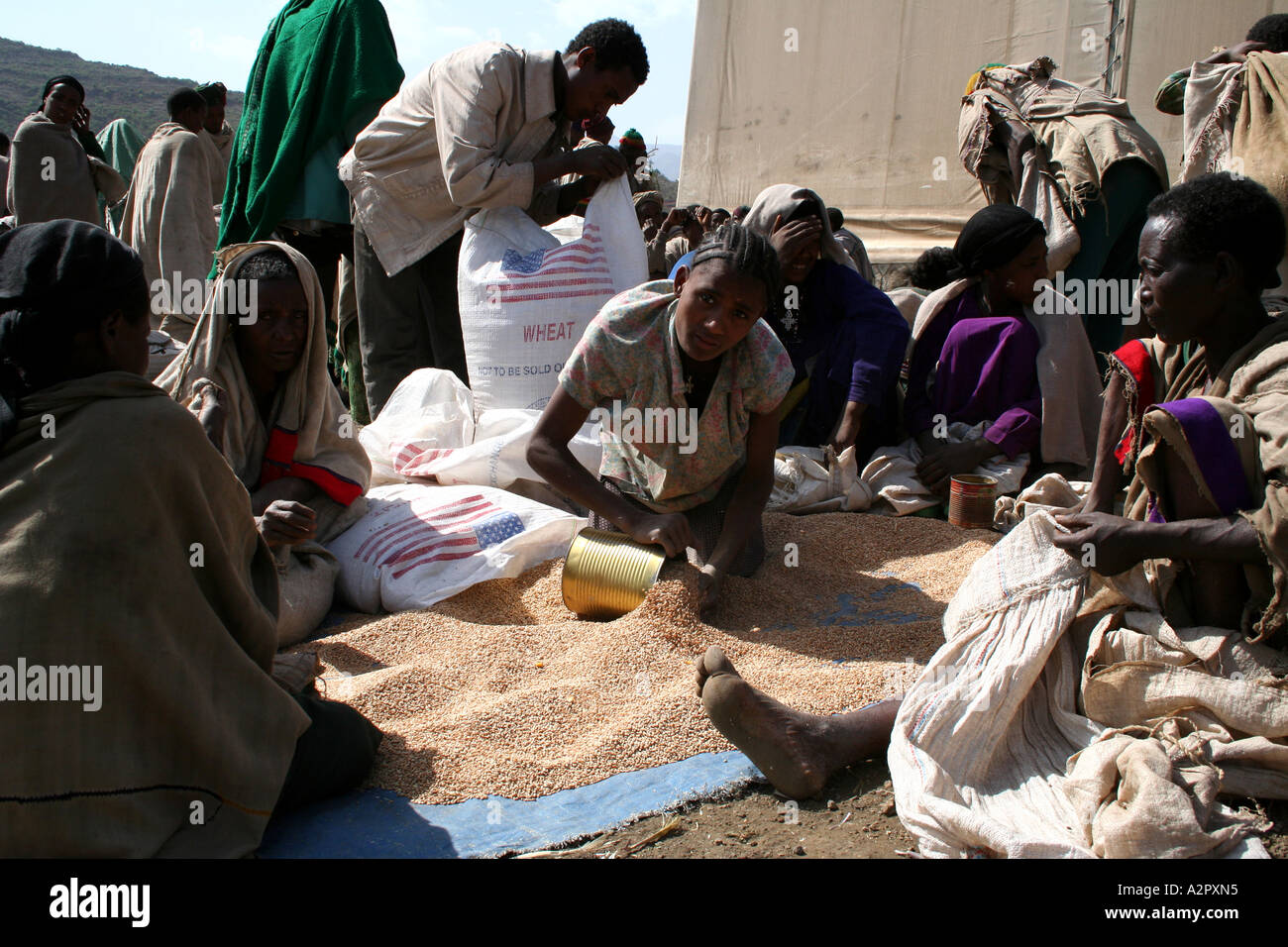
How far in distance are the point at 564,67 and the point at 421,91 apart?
0.65 meters

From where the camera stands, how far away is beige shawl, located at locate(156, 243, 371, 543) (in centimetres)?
317

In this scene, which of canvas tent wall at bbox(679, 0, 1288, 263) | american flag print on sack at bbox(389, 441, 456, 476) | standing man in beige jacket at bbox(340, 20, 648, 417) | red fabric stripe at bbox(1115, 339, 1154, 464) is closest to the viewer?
red fabric stripe at bbox(1115, 339, 1154, 464)

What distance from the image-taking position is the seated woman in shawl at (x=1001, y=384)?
425cm

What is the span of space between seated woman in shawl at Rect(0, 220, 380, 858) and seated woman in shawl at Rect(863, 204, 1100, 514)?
9.86ft

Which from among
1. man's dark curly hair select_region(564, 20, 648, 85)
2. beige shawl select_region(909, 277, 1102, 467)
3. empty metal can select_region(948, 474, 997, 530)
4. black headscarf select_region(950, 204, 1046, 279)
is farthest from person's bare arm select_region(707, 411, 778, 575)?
man's dark curly hair select_region(564, 20, 648, 85)

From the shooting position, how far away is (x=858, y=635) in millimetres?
2898

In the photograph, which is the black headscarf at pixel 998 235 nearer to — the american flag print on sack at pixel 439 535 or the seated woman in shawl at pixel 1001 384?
the seated woman in shawl at pixel 1001 384

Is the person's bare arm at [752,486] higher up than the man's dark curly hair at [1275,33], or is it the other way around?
the man's dark curly hair at [1275,33]

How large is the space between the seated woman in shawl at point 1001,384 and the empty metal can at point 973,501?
0.19 meters

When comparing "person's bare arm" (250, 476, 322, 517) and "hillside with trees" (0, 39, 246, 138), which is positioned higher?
"hillside with trees" (0, 39, 246, 138)

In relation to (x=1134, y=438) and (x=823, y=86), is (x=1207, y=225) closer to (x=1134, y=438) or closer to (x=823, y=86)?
(x=1134, y=438)

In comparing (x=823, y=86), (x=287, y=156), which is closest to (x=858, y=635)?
(x=287, y=156)

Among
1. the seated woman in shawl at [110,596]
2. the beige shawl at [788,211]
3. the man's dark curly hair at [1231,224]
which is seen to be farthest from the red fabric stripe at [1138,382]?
the beige shawl at [788,211]

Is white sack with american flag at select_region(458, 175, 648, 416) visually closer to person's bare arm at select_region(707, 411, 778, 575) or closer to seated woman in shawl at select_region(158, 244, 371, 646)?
seated woman in shawl at select_region(158, 244, 371, 646)
